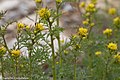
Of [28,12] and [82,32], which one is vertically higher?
[28,12]

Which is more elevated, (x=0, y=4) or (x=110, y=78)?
(x=0, y=4)

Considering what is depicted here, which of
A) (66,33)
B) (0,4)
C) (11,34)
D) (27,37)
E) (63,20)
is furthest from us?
(0,4)

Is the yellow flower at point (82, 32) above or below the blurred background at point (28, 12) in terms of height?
below

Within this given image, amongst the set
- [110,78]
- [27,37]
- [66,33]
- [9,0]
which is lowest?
[110,78]

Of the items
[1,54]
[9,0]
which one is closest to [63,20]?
[9,0]

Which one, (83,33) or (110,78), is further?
(110,78)

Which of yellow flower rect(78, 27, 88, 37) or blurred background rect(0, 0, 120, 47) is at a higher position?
blurred background rect(0, 0, 120, 47)

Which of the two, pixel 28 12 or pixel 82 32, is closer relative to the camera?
pixel 82 32

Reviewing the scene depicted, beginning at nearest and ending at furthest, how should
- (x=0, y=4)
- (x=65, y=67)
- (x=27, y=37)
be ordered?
(x=27, y=37) → (x=65, y=67) → (x=0, y=4)

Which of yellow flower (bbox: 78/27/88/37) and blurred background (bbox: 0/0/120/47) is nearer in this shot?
yellow flower (bbox: 78/27/88/37)

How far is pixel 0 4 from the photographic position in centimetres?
685

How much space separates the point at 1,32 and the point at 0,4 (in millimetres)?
4410

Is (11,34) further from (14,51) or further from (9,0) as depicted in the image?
(14,51)

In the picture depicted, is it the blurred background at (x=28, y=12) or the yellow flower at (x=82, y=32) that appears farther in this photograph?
the blurred background at (x=28, y=12)
